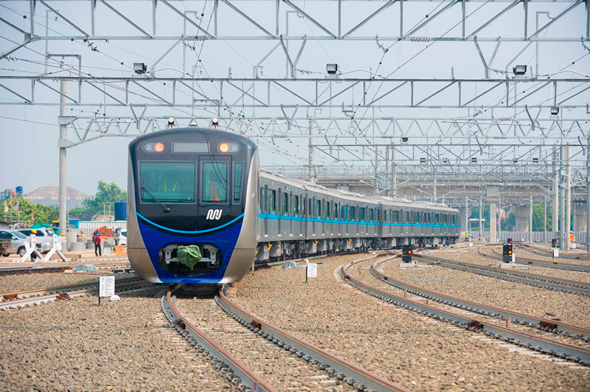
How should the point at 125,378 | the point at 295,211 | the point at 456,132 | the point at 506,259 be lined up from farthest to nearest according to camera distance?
the point at 456,132 < the point at 506,259 < the point at 295,211 < the point at 125,378

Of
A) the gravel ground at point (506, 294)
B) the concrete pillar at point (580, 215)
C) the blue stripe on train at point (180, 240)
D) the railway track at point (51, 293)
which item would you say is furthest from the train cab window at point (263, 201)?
the concrete pillar at point (580, 215)

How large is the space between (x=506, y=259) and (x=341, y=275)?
9.33 meters

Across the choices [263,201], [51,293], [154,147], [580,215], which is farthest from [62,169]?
[580,215]

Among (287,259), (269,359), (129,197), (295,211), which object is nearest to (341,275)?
(295,211)

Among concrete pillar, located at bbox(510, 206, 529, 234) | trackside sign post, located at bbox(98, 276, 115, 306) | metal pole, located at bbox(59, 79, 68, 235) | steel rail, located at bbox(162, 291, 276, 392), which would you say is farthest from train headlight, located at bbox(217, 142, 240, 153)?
concrete pillar, located at bbox(510, 206, 529, 234)

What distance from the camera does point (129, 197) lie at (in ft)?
46.7

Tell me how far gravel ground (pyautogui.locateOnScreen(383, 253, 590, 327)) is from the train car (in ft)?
16.5

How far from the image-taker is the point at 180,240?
45.8 ft

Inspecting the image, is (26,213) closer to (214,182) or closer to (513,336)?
(214,182)

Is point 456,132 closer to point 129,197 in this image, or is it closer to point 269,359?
point 129,197

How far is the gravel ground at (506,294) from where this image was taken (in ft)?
44.1

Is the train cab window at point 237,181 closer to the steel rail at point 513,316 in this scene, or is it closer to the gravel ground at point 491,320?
the gravel ground at point 491,320

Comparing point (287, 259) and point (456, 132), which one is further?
point (456, 132)

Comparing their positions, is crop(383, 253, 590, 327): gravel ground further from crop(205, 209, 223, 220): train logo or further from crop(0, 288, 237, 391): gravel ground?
crop(0, 288, 237, 391): gravel ground
